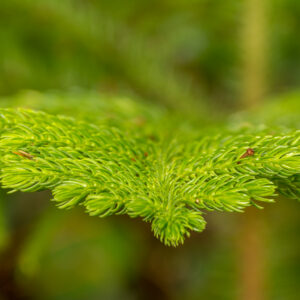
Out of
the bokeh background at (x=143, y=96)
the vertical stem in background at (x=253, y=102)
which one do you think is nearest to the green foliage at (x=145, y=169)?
the bokeh background at (x=143, y=96)

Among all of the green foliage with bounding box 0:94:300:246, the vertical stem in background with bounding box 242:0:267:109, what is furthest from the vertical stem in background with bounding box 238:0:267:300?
the green foliage with bounding box 0:94:300:246

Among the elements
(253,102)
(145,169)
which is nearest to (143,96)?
(253,102)

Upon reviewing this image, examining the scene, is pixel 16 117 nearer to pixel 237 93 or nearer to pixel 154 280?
pixel 237 93

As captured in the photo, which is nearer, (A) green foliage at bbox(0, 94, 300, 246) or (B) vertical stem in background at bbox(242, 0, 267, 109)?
(A) green foliage at bbox(0, 94, 300, 246)

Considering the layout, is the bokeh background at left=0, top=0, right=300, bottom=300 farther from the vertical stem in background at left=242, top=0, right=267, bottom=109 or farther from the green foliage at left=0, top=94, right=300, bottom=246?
the green foliage at left=0, top=94, right=300, bottom=246

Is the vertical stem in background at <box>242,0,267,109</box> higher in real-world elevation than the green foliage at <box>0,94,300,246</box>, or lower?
higher

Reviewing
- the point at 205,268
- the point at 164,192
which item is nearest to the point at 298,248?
the point at 205,268

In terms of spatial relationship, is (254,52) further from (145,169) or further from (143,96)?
(145,169)
